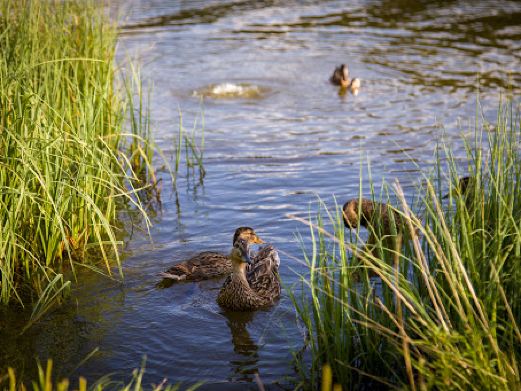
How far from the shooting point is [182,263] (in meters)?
7.56

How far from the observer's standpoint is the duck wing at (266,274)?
7203mm

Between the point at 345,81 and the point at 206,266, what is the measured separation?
7.81 meters

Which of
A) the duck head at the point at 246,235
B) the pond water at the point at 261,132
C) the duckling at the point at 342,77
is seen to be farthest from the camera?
the duckling at the point at 342,77

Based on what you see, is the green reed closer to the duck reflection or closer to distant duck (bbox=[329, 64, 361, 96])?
the duck reflection

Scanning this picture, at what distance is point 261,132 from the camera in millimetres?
12312

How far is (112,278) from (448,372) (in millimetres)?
3712

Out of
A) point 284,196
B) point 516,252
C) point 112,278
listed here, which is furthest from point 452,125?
point 516,252

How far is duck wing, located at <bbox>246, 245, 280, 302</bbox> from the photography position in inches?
284

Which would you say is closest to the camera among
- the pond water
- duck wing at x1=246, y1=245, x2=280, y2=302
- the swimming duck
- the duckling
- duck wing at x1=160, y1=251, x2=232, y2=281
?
the pond water

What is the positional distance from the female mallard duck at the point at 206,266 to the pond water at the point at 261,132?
13 cm

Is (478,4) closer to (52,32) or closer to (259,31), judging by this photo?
(259,31)

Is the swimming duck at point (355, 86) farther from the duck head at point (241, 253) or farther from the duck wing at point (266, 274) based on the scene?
the duck head at point (241, 253)

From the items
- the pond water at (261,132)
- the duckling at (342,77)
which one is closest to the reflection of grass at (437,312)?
the pond water at (261,132)

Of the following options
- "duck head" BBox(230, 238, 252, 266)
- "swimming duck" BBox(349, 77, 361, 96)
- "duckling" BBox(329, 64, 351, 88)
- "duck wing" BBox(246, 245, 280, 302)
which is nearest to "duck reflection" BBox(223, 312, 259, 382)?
"duck wing" BBox(246, 245, 280, 302)
